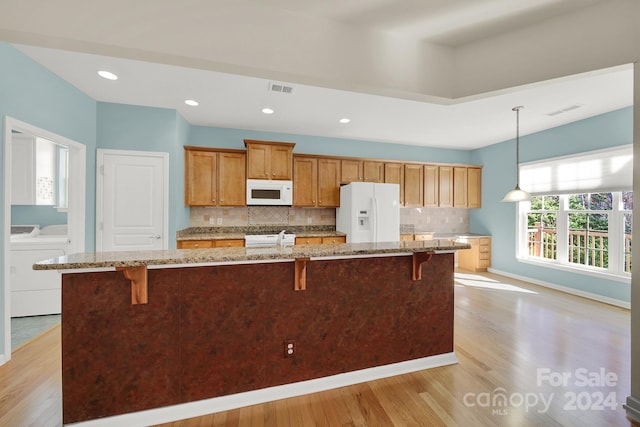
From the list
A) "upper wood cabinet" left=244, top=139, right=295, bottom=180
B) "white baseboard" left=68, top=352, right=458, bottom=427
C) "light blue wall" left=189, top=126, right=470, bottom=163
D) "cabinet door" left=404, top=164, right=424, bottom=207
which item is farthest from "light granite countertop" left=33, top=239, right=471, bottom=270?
"cabinet door" left=404, top=164, right=424, bottom=207

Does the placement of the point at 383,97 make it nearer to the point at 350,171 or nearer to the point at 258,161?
the point at 350,171

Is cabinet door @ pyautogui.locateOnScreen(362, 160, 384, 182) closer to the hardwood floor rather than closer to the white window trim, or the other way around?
the white window trim

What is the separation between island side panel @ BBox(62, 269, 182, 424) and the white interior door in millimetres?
2284

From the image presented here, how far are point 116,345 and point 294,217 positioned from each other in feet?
11.8

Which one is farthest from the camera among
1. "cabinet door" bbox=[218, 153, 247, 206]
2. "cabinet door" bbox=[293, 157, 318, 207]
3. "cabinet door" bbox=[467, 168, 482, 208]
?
"cabinet door" bbox=[467, 168, 482, 208]

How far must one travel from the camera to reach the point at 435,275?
90.8 inches

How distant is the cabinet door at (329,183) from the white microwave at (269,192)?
1.95ft

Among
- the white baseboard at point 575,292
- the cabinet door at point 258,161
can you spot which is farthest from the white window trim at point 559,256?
the cabinet door at point 258,161

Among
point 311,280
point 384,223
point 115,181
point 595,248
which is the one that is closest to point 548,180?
point 595,248

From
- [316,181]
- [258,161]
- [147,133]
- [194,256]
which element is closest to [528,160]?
[316,181]

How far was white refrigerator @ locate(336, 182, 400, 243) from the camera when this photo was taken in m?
4.48

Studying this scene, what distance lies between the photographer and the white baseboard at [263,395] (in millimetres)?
1611

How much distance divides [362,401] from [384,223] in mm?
3070

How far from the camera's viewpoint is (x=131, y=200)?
3.62 m
